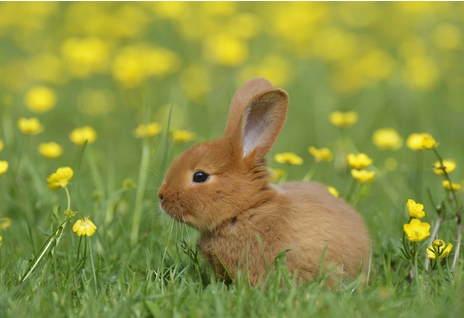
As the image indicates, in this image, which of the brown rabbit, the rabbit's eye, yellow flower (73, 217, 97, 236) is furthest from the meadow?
the rabbit's eye

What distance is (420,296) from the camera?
9.14 ft

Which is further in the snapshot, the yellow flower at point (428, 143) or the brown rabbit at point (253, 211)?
the yellow flower at point (428, 143)

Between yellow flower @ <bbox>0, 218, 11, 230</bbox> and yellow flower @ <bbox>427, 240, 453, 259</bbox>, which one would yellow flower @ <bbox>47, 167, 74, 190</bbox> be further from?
yellow flower @ <bbox>427, 240, 453, 259</bbox>

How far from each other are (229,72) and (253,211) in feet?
14.7

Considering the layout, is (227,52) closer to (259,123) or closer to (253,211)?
(259,123)

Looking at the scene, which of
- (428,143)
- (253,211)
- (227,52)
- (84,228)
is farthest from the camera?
(227,52)

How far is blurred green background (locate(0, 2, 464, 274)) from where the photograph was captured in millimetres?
6082

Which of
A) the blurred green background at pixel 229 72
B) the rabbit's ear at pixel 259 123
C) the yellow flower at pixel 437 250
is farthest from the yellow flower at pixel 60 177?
the yellow flower at pixel 437 250

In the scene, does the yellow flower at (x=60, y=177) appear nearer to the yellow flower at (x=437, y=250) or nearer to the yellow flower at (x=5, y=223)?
the yellow flower at (x=5, y=223)

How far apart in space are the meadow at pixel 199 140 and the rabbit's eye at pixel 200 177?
0.27 m

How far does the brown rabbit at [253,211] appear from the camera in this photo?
10.2 feet

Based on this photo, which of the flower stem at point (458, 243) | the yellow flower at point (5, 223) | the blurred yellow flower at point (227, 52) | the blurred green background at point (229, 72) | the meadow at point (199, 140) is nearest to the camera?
the meadow at point (199, 140)

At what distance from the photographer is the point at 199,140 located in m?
4.63

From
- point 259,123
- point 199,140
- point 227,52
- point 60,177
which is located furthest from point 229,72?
point 60,177
